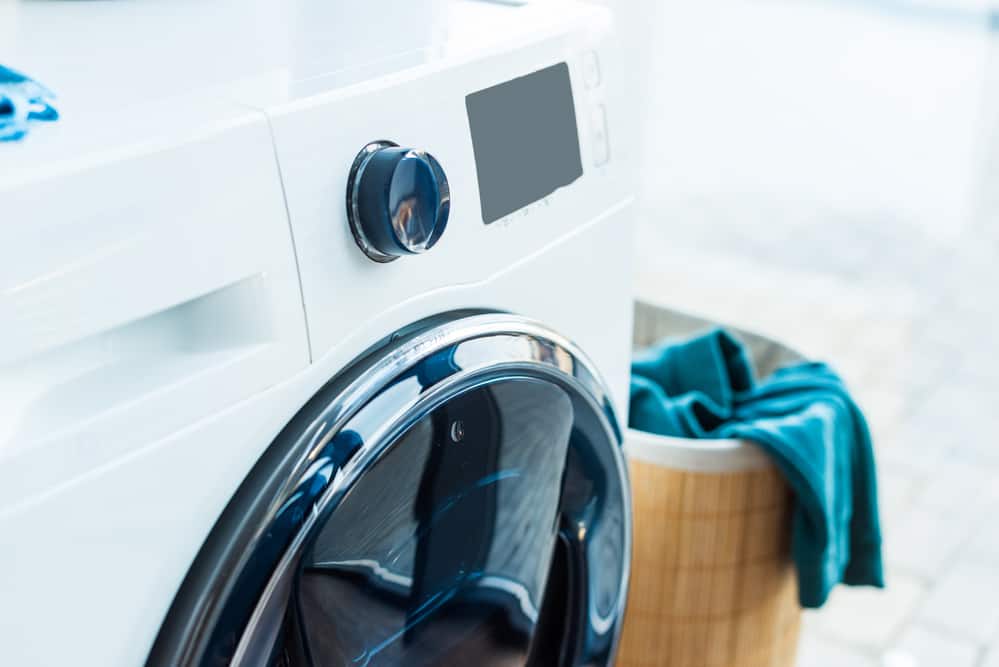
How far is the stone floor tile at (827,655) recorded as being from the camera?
148 centimetres

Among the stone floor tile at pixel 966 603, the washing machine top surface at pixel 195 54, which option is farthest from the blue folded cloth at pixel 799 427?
the washing machine top surface at pixel 195 54

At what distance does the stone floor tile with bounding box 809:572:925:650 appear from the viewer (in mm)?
1536

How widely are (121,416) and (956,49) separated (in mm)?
2170

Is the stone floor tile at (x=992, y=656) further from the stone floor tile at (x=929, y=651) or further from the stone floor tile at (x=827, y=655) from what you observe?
the stone floor tile at (x=827, y=655)

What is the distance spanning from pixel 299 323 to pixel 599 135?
30 cm

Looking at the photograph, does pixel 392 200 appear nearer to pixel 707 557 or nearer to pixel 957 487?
pixel 707 557

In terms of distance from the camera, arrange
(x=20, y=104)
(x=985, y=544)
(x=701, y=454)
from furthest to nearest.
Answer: (x=985, y=544) → (x=701, y=454) → (x=20, y=104)

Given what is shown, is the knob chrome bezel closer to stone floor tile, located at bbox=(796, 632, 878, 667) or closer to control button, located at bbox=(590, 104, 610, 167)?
control button, located at bbox=(590, 104, 610, 167)

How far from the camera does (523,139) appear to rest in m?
0.68

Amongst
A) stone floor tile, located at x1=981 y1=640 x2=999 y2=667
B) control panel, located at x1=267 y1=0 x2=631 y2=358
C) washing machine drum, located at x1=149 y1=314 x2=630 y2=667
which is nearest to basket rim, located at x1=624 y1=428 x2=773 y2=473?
washing machine drum, located at x1=149 y1=314 x2=630 y2=667

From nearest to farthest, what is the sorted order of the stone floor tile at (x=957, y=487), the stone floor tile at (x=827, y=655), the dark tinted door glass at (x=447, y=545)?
the dark tinted door glass at (x=447, y=545) → the stone floor tile at (x=827, y=655) → the stone floor tile at (x=957, y=487)

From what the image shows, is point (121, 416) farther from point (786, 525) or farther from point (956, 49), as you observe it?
point (956, 49)

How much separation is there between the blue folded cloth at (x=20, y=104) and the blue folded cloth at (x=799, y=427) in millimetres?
767

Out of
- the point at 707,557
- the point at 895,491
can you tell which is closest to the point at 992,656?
the point at 895,491
